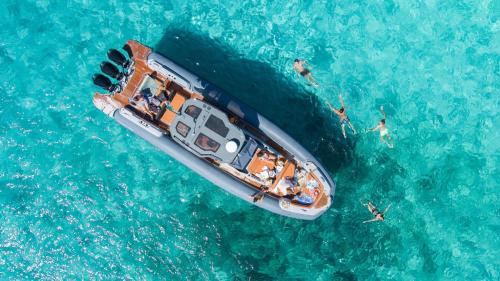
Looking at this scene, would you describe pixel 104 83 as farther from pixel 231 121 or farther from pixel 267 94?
pixel 267 94

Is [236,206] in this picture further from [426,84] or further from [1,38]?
→ [1,38]

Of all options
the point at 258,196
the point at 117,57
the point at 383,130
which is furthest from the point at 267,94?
the point at 117,57

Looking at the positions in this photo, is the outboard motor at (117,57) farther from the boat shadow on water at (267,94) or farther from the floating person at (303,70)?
the floating person at (303,70)

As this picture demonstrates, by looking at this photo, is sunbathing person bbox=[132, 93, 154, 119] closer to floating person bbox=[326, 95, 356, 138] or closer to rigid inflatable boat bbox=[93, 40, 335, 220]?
rigid inflatable boat bbox=[93, 40, 335, 220]

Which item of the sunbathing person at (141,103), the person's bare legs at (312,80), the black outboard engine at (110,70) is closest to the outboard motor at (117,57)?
the black outboard engine at (110,70)

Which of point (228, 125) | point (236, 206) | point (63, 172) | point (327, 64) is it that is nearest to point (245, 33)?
point (327, 64)

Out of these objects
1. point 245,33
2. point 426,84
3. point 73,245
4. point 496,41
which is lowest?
point 73,245
